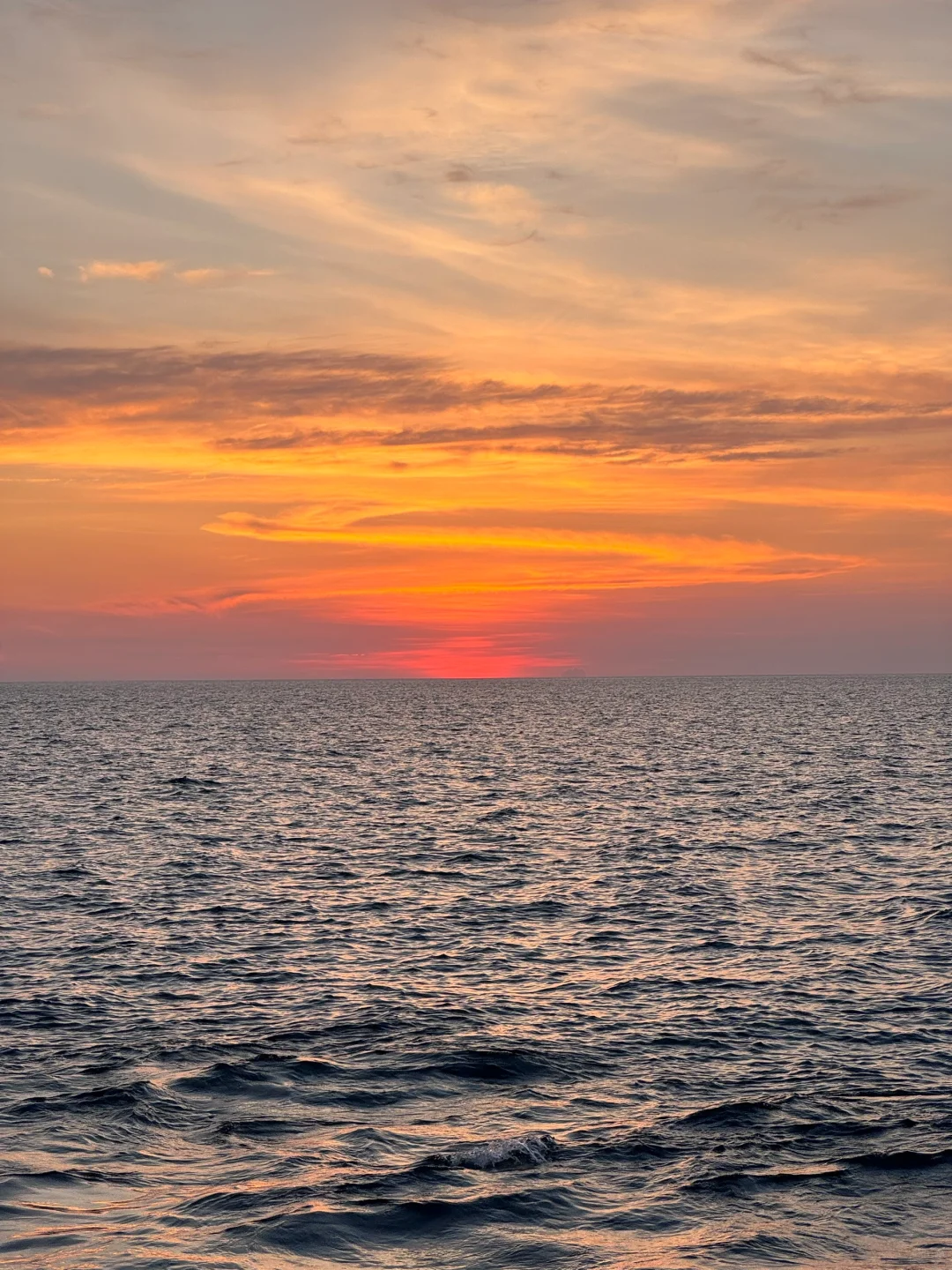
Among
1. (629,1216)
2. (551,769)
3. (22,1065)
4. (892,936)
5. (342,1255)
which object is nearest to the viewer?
(342,1255)

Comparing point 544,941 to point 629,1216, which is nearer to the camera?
point 629,1216

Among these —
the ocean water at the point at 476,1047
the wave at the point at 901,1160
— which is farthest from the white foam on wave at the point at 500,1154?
the wave at the point at 901,1160

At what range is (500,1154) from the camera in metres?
22.7

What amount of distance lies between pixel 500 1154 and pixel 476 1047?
6361 mm

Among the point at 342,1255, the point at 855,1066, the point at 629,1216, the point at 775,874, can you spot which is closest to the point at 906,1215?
the point at 629,1216

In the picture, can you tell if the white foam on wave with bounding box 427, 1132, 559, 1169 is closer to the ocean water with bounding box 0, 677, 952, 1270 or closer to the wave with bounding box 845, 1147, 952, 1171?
the ocean water with bounding box 0, 677, 952, 1270

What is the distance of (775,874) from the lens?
52906 mm

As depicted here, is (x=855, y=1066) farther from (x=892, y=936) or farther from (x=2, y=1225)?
(x=2, y=1225)

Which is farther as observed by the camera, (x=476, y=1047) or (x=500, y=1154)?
(x=476, y=1047)

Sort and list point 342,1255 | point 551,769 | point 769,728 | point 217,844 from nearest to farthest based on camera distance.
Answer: point 342,1255, point 217,844, point 551,769, point 769,728

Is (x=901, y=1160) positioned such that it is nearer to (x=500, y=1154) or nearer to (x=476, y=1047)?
(x=500, y=1154)

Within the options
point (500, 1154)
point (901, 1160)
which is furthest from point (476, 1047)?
point (901, 1160)

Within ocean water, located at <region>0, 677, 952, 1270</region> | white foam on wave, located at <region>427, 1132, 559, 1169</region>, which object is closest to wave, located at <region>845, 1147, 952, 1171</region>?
ocean water, located at <region>0, 677, 952, 1270</region>

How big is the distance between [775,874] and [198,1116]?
34.0 meters
